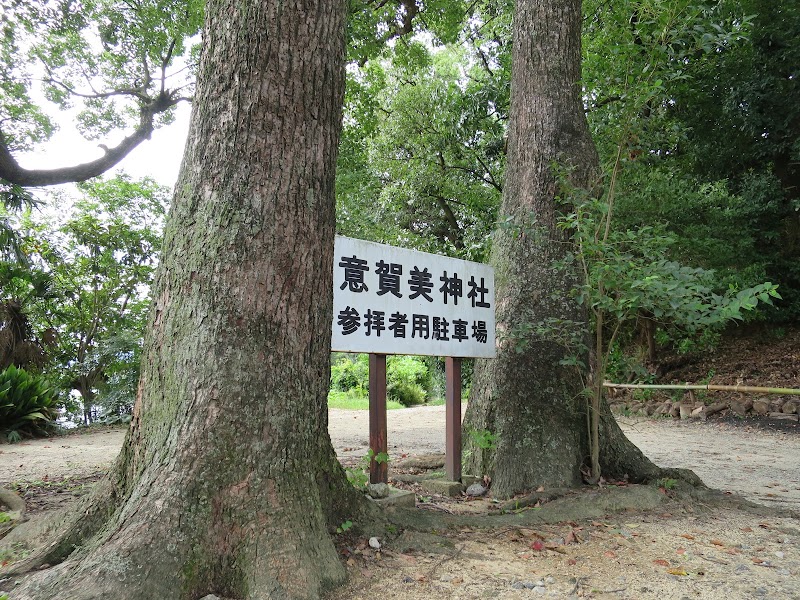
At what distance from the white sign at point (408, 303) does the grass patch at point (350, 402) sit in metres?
9.99

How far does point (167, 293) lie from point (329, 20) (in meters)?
1.58

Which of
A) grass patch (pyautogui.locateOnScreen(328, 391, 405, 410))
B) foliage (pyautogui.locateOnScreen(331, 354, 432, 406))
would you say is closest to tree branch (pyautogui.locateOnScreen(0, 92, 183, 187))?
grass patch (pyautogui.locateOnScreen(328, 391, 405, 410))

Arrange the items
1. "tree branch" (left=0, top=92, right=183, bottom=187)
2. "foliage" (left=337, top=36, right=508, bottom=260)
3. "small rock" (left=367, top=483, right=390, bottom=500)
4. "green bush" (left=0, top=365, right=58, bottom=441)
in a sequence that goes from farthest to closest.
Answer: "foliage" (left=337, top=36, right=508, bottom=260)
"green bush" (left=0, top=365, right=58, bottom=441)
"tree branch" (left=0, top=92, right=183, bottom=187)
"small rock" (left=367, top=483, right=390, bottom=500)

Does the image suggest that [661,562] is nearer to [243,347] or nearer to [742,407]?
[243,347]

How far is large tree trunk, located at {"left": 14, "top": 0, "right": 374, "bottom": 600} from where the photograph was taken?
2494 millimetres

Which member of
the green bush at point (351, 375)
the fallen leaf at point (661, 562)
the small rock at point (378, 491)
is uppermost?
the green bush at point (351, 375)

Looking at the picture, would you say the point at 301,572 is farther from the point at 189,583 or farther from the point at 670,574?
the point at 670,574

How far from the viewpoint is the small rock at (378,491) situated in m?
3.74

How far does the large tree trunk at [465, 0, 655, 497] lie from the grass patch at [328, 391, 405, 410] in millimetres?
9867

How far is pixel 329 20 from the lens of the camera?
3.03 meters

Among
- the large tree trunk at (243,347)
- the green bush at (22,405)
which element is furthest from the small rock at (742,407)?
the green bush at (22,405)

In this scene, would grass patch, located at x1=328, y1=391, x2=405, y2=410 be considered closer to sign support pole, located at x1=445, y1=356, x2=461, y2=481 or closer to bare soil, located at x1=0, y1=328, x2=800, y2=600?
bare soil, located at x1=0, y1=328, x2=800, y2=600

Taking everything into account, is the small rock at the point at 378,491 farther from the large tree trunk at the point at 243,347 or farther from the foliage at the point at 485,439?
the foliage at the point at 485,439

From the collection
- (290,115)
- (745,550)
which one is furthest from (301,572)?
(745,550)
